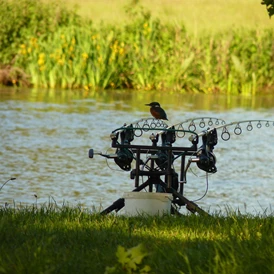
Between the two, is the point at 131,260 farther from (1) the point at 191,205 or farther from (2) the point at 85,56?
(2) the point at 85,56

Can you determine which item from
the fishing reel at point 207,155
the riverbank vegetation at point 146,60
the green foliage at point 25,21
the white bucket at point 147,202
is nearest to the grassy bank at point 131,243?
the white bucket at point 147,202

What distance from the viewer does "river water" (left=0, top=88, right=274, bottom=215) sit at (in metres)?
9.27

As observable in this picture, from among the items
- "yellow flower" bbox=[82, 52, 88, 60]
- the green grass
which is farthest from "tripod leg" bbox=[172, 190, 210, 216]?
the green grass

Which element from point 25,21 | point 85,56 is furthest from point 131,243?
point 25,21

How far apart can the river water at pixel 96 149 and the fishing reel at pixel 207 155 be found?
0.34m

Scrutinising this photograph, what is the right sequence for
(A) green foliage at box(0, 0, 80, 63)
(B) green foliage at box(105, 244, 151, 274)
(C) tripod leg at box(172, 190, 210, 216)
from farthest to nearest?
(A) green foliage at box(0, 0, 80, 63) → (C) tripod leg at box(172, 190, 210, 216) → (B) green foliage at box(105, 244, 151, 274)

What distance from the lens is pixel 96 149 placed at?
12609mm

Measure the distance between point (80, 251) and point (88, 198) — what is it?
3956 millimetres

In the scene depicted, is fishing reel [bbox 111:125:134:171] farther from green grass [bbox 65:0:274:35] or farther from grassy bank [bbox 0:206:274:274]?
green grass [bbox 65:0:274:35]

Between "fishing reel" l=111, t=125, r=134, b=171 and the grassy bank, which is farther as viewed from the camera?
"fishing reel" l=111, t=125, r=134, b=171

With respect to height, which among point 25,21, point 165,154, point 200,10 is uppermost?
point 200,10

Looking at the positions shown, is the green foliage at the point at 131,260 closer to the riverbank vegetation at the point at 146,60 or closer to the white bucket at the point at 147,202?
the white bucket at the point at 147,202

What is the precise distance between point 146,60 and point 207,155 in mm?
14639

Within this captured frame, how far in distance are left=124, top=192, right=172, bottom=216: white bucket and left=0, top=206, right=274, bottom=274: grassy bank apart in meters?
0.25
